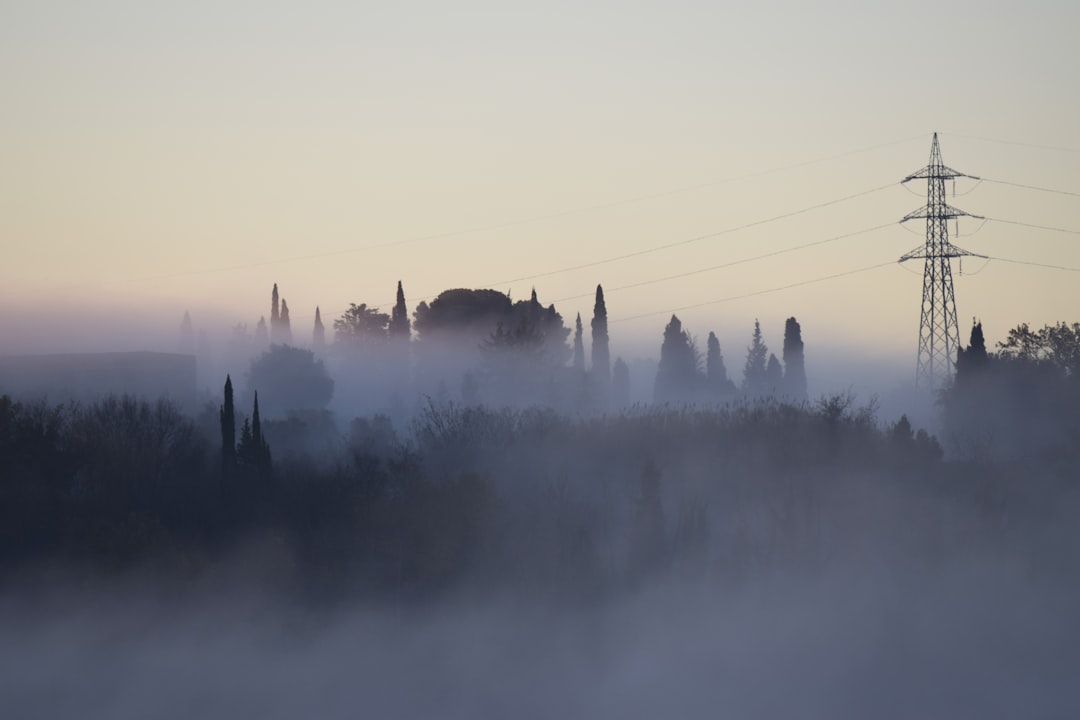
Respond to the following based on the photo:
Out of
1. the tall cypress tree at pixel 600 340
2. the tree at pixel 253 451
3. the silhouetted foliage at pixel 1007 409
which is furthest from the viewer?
the tall cypress tree at pixel 600 340

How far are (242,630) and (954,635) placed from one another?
96.7 feet

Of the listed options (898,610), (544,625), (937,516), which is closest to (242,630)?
(544,625)

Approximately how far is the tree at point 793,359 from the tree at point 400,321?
2793 centimetres

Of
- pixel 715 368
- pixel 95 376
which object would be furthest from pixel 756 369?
pixel 95 376

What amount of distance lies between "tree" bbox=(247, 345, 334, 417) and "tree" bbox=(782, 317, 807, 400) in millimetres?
33393

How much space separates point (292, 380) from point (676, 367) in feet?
97.6

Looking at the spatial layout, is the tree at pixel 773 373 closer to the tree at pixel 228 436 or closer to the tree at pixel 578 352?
the tree at pixel 578 352

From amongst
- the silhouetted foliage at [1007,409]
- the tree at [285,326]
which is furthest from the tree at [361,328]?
the silhouetted foliage at [1007,409]

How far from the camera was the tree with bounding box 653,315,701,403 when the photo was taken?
376 feet

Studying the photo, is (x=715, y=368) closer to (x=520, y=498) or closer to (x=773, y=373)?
(x=773, y=373)

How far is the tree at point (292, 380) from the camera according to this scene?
106 m

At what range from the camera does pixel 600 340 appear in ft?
342

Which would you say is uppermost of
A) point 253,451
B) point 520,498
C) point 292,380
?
point 292,380

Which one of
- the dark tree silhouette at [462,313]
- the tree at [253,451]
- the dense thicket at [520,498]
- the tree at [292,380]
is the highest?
the dark tree silhouette at [462,313]
